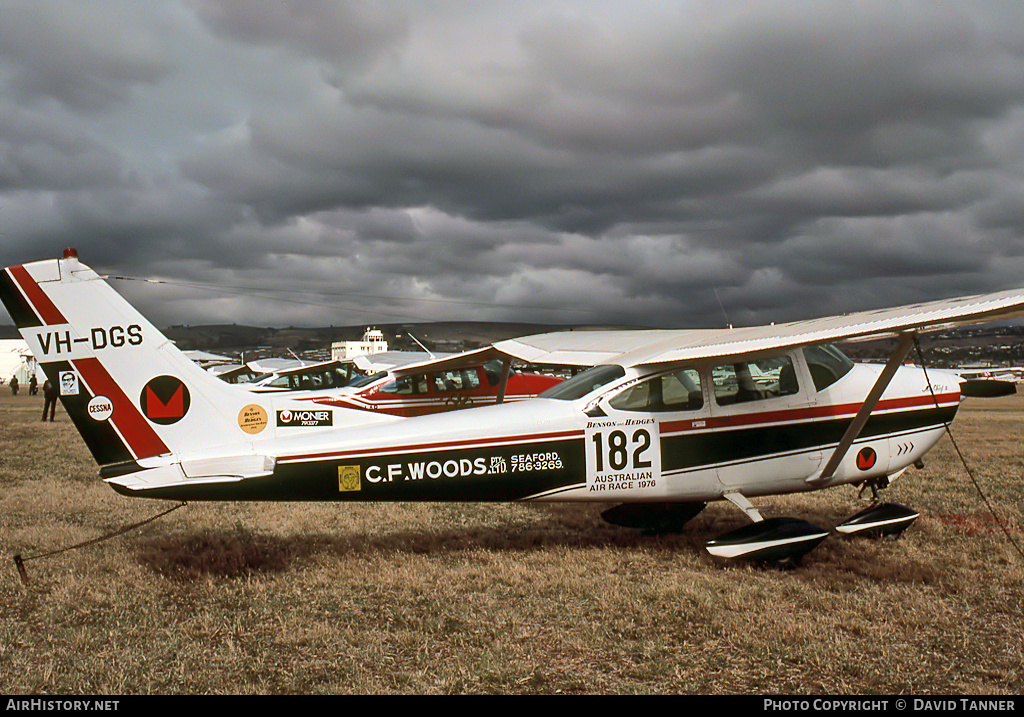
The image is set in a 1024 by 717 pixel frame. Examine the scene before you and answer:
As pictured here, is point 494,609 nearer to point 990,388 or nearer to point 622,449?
point 622,449

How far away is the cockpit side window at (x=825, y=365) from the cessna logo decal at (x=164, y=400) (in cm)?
579

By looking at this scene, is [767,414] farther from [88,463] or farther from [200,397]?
[88,463]

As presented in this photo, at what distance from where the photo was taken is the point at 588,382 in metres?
6.63

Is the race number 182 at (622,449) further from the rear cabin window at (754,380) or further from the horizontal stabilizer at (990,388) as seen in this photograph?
the horizontal stabilizer at (990,388)

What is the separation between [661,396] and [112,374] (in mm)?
4758

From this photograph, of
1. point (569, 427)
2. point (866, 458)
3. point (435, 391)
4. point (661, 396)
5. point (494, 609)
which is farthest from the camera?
point (435, 391)

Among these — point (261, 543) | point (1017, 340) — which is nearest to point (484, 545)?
point (261, 543)

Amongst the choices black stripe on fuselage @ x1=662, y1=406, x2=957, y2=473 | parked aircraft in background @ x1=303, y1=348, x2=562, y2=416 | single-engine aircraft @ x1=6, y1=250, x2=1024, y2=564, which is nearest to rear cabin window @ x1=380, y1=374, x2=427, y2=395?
parked aircraft in background @ x1=303, y1=348, x2=562, y2=416

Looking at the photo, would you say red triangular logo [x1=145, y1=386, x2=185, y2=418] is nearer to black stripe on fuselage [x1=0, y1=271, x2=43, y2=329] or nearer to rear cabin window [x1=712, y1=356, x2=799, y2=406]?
black stripe on fuselage [x1=0, y1=271, x2=43, y2=329]

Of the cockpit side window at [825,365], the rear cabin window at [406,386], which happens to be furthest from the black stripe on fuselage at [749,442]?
the rear cabin window at [406,386]

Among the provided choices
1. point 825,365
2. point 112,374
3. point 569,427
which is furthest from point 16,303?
point 825,365

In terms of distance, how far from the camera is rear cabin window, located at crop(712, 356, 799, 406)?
6.58 meters

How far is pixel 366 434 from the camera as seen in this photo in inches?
237

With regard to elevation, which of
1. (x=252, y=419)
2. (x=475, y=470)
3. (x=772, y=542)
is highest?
(x=252, y=419)
